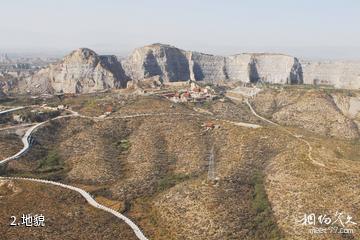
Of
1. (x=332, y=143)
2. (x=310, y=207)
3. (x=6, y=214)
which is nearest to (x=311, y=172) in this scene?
(x=310, y=207)

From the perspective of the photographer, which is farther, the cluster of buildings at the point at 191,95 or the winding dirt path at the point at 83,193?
the cluster of buildings at the point at 191,95

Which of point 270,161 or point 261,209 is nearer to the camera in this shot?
point 261,209

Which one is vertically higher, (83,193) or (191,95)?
(83,193)

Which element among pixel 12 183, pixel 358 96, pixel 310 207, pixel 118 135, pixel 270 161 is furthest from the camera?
pixel 358 96

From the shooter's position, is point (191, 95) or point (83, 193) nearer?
point (83, 193)

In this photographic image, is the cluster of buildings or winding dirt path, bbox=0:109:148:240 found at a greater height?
winding dirt path, bbox=0:109:148:240

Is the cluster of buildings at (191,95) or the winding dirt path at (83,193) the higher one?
the winding dirt path at (83,193)

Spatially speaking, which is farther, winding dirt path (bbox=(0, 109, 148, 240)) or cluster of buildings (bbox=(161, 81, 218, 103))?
cluster of buildings (bbox=(161, 81, 218, 103))

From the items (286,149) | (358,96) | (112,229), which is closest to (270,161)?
(286,149)

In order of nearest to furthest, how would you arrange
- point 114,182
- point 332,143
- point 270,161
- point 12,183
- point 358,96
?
point 12,183
point 114,182
point 270,161
point 332,143
point 358,96

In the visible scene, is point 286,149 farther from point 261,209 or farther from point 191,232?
point 191,232

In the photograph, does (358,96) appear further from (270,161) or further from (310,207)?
(310,207)
